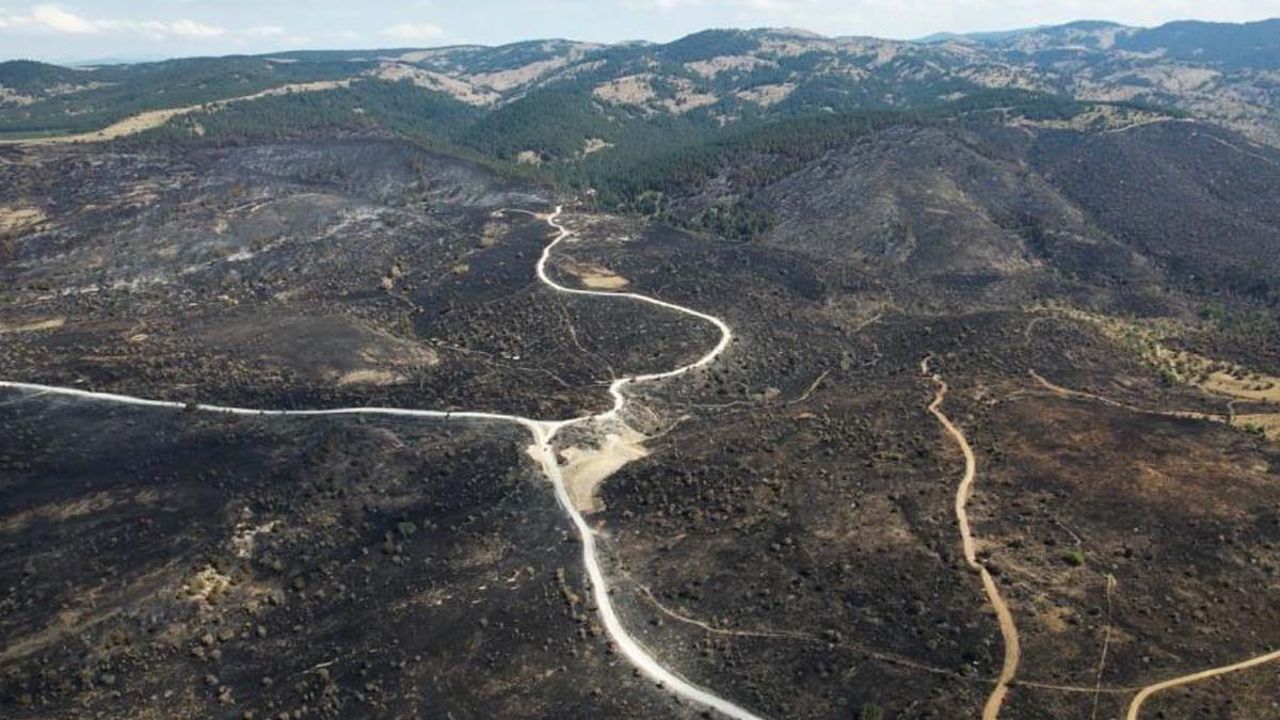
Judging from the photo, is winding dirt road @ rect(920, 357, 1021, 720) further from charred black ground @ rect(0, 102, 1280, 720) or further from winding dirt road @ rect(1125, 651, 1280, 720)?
winding dirt road @ rect(1125, 651, 1280, 720)

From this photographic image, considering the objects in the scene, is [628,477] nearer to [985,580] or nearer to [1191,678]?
[985,580]

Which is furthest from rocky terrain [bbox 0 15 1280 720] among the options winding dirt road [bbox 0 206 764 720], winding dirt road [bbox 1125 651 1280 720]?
winding dirt road [bbox 0 206 764 720]

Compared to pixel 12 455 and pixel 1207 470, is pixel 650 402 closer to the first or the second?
pixel 1207 470

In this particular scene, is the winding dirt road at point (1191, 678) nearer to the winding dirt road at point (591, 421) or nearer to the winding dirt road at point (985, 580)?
the winding dirt road at point (985, 580)

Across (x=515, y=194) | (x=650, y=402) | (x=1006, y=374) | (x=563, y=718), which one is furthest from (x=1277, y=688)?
(x=515, y=194)

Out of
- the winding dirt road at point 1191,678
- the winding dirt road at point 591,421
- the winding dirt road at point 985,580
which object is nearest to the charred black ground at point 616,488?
the winding dirt road at point 1191,678

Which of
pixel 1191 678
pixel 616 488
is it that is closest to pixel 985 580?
pixel 1191 678
